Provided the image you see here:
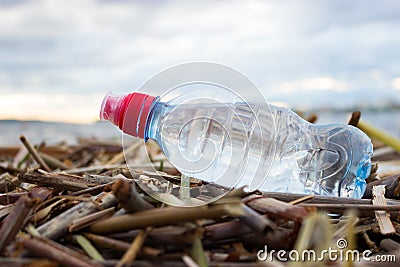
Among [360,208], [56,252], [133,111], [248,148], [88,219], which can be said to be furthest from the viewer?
[248,148]

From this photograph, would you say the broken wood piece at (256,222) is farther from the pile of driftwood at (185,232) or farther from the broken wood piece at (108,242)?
the broken wood piece at (108,242)

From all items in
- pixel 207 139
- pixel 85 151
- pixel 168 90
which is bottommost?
pixel 85 151

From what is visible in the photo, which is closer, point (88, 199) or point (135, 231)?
point (135, 231)

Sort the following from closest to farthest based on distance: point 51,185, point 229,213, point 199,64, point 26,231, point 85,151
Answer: point 229,213, point 26,231, point 51,185, point 199,64, point 85,151

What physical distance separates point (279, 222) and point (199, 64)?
19.0 inches

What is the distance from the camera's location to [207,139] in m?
1.47

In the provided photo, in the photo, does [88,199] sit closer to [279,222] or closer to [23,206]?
[23,206]

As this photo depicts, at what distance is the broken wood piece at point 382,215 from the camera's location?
3.65 feet

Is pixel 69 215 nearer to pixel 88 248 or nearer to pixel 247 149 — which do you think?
pixel 88 248

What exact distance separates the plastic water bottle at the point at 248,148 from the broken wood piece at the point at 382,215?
0.28 feet

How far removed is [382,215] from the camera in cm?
117

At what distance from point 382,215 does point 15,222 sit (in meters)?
0.70

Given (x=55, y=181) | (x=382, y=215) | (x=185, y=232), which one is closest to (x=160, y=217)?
(x=185, y=232)

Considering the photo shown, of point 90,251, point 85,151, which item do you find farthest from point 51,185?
point 85,151
